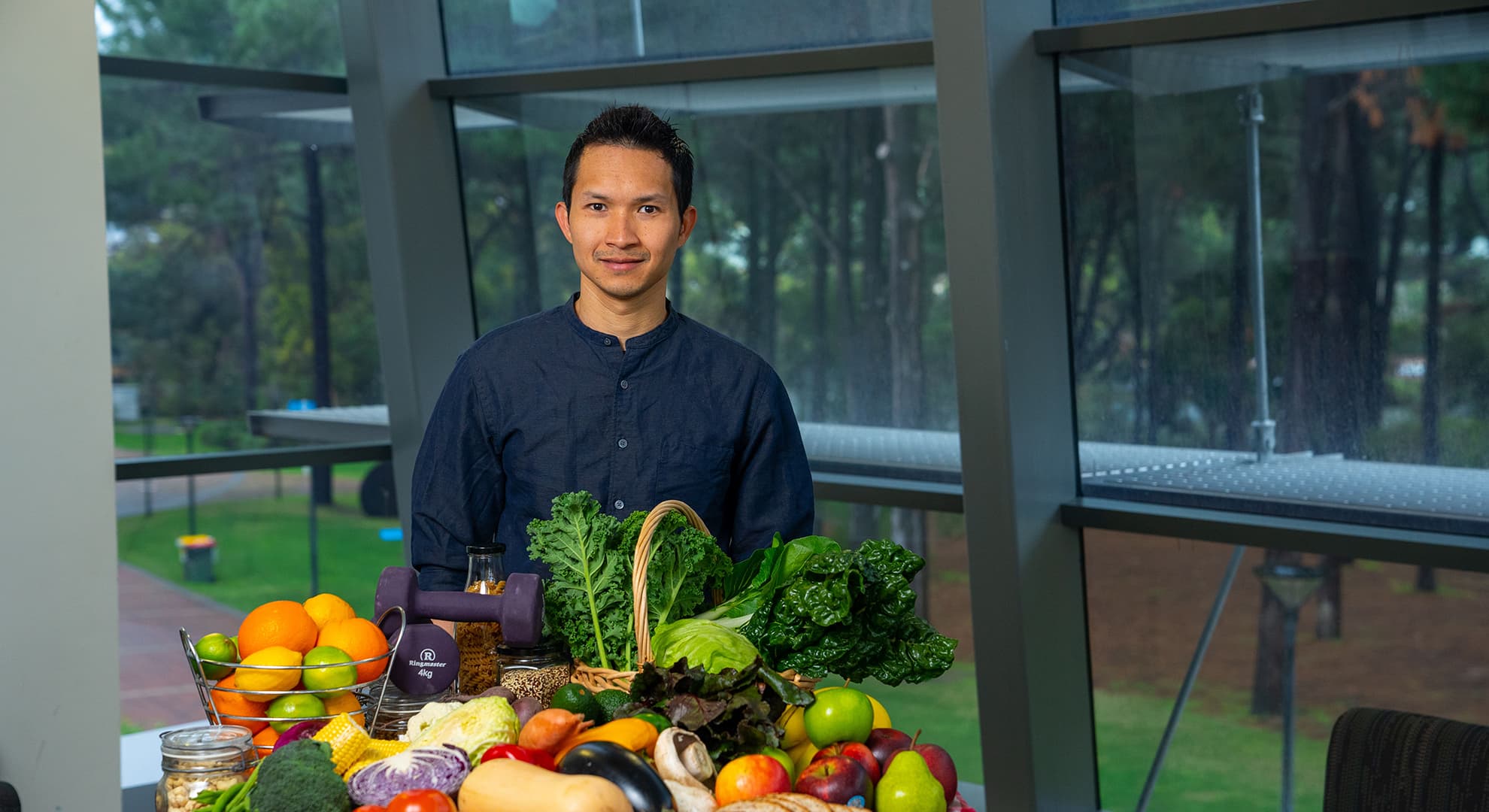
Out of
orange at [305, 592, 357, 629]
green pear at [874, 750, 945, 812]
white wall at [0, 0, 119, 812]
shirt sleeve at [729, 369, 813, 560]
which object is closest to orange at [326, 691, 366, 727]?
orange at [305, 592, 357, 629]

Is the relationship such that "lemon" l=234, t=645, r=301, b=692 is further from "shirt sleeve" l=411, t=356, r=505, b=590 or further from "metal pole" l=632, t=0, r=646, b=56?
"metal pole" l=632, t=0, r=646, b=56

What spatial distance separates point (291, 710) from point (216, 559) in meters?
3.24

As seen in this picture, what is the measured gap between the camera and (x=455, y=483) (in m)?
2.16

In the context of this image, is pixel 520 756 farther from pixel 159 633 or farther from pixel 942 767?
pixel 159 633

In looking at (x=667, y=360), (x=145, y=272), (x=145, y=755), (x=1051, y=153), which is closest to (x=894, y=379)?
(x=1051, y=153)

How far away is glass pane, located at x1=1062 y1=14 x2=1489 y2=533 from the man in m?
1.37

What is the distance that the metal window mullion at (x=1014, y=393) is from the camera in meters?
3.08

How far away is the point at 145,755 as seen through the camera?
415cm

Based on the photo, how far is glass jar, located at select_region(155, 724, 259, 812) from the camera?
4.14ft

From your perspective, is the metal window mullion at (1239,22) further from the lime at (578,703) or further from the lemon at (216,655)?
the lemon at (216,655)

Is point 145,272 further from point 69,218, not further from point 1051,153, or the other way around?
point 1051,153

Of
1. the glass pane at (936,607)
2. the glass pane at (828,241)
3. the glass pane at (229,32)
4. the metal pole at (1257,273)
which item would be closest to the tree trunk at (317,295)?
the glass pane at (229,32)

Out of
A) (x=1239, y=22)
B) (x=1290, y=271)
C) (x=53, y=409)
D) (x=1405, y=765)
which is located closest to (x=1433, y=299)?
(x=1290, y=271)

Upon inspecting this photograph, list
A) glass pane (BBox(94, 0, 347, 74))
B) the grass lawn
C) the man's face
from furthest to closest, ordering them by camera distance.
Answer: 1. the grass lawn
2. glass pane (BBox(94, 0, 347, 74))
3. the man's face
